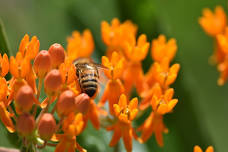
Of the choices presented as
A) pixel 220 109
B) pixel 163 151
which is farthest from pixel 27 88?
pixel 220 109

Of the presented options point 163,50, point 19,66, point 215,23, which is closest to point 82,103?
point 19,66

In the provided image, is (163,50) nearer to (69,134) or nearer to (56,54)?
(56,54)

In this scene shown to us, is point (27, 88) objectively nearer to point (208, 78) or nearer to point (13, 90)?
point (13, 90)

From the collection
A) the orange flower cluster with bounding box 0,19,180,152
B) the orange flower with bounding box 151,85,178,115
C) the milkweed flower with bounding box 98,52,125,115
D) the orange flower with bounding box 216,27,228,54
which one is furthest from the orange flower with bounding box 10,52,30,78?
the orange flower with bounding box 216,27,228,54

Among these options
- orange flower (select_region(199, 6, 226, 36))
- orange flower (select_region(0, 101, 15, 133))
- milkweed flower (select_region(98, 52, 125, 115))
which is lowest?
orange flower (select_region(0, 101, 15, 133))

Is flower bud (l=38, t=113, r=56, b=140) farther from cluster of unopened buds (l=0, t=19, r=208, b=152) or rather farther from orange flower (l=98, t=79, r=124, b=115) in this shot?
orange flower (l=98, t=79, r=124, b=115)

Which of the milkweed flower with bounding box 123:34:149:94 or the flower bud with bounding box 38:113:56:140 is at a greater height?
the milkweed flower with bounding box 123:34:149:94

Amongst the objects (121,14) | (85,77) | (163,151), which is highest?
(121,14)

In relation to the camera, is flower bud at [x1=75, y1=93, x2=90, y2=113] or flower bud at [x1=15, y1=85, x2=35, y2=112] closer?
flower bud at [x1=15, y1=85, x2=35, y2=112]
